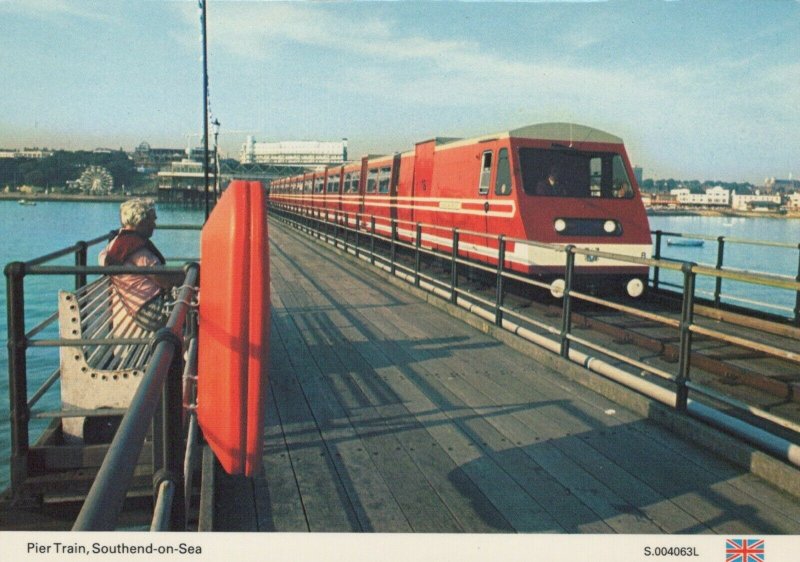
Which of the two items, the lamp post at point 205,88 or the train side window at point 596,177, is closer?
the train side window at point 596,177

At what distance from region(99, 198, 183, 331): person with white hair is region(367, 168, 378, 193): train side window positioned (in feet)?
47.9

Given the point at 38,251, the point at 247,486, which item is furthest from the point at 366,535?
the point at 38,251

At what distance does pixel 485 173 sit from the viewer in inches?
428

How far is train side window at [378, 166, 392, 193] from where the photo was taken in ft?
56.7

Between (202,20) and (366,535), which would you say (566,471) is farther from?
(202,20)

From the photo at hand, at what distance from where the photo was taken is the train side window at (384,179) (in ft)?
56.7

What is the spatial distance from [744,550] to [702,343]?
17.1 feet

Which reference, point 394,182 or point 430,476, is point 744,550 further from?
point 394,182

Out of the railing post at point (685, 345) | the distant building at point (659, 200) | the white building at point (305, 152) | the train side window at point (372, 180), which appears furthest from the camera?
the white building at point (305, 152)

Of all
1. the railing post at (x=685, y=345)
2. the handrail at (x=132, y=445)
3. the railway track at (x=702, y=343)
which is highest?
the handrail at (x=132, y=445)

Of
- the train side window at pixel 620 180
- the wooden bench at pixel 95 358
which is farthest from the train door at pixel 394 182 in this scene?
the wooden bench at pixel 95 358

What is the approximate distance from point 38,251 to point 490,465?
4206cm

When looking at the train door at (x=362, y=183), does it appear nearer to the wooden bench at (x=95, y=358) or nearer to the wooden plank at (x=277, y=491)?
the wooden bench at (x=95, y=358)

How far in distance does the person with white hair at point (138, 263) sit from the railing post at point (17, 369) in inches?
21.8
